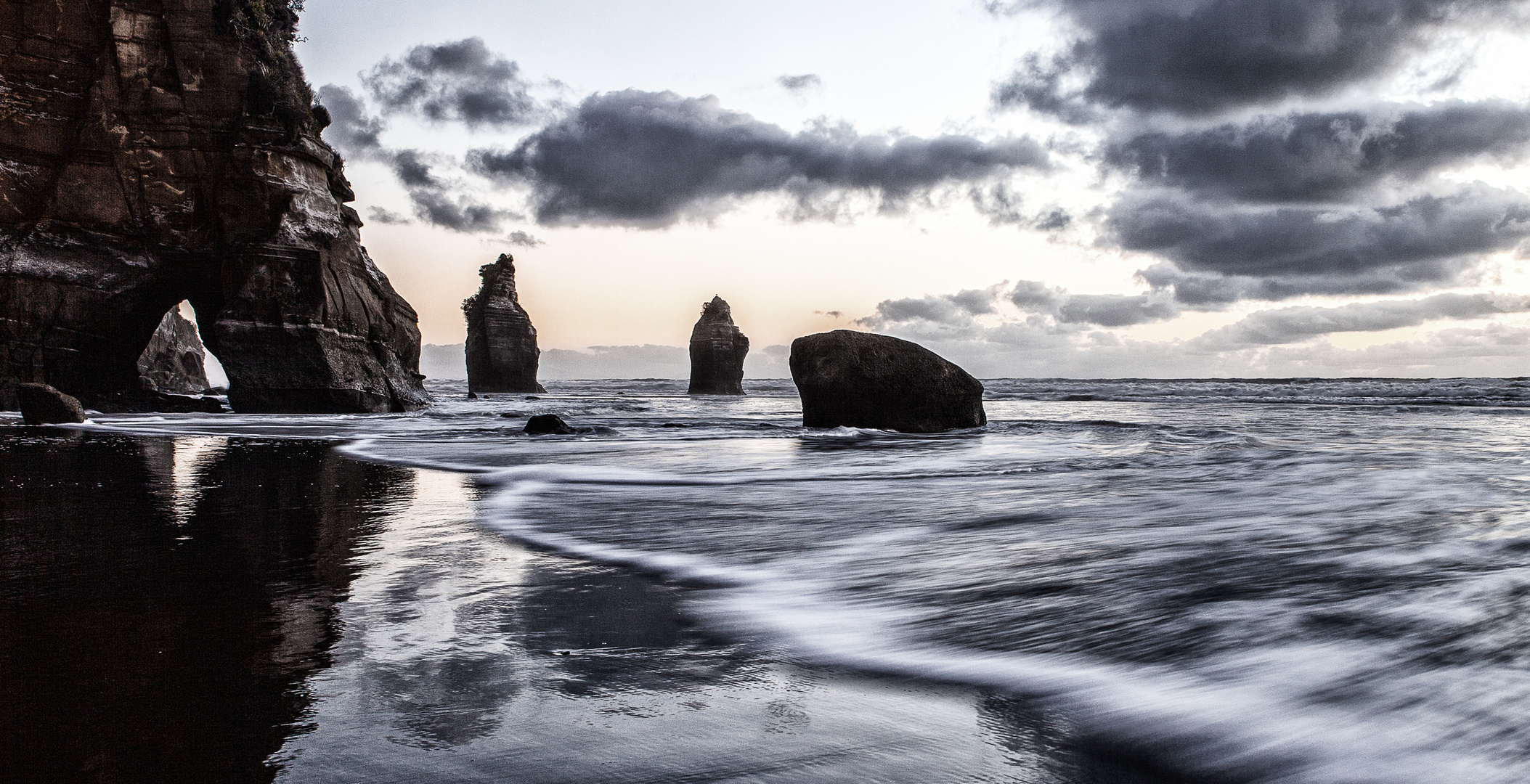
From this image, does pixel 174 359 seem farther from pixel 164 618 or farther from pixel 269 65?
pixel 164 618

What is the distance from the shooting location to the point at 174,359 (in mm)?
32344

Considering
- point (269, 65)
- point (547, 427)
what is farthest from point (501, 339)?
point (547, 427)

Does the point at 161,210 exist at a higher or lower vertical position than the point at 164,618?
higher

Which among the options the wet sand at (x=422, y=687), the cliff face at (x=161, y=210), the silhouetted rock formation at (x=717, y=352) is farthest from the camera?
the silhouetted rock formation at (x=717, y=352)

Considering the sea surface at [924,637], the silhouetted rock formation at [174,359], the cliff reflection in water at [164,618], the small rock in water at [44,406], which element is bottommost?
the sea surface at [924,637]

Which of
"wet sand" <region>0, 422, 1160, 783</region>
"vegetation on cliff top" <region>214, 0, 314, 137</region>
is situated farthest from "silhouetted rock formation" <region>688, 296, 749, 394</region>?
"wet sand" <region>0, 422, 1160, 783</region>

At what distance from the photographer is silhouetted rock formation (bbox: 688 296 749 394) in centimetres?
5081

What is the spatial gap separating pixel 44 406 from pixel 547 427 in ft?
26.2

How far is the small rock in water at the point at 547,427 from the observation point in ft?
39.6

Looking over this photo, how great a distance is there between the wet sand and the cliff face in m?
16.3

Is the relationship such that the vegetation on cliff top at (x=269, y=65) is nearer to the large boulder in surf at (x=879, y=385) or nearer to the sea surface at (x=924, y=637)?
the large boulder in surf at (x=879, y=385)

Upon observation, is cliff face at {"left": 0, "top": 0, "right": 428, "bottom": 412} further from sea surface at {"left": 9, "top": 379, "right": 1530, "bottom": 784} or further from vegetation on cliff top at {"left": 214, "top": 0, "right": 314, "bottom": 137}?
sea surface at {"left": 9, "top": 379, "right": 1530, "bottom": 784}

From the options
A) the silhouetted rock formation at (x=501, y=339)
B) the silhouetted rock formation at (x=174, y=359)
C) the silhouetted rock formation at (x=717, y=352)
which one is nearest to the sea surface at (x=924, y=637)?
the silhouetted rock formation at (x=174, y=359)

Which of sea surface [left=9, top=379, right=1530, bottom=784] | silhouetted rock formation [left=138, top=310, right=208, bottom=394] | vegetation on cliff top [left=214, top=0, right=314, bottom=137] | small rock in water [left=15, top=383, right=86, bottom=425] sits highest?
vegetation on cliff top [left=214, top=0, right=314, bottom=137]
